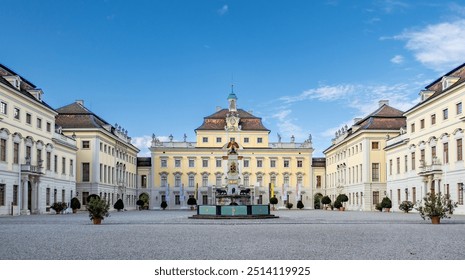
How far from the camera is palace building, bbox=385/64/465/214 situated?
43.7 m

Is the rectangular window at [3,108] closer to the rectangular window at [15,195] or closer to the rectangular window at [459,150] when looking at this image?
the rectangular window at [15,195]

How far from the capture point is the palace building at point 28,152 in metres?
41.7

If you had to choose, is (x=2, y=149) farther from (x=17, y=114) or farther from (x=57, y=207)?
(x=57, y=207)

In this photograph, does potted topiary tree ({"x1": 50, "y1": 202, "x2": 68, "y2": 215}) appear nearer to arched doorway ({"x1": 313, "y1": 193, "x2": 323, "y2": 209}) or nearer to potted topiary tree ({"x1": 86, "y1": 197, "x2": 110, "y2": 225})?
potted topiary tree ({"x1": 86, "y1": 197, "x2": 110, "y2": 225})

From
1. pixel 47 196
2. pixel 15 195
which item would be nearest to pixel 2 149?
pixel 15 195

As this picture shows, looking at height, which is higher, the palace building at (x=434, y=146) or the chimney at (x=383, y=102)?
the chimney at (x=383, y=102)

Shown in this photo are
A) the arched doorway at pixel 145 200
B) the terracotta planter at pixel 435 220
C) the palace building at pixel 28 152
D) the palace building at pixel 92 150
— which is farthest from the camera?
the arched doorway at pixel 145 200

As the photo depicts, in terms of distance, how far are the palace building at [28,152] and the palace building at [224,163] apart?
3250cm

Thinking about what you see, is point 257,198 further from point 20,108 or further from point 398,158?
point 20,108

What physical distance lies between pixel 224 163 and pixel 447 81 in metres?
45.9

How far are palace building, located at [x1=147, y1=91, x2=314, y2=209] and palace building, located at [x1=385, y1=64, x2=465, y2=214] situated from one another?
30012 millimetres

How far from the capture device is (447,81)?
4612 centimetres

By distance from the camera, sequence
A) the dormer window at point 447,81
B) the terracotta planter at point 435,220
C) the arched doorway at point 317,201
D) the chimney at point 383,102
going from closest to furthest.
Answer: the terracotta planter at point 435,220 < the dormer window at point 447,81 < the chimney at point 383,102 < the arched doorway at point 317,201

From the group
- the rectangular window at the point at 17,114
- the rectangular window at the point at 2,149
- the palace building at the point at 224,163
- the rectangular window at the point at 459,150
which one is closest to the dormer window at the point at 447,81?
the rectangular window at the point at 459,150
